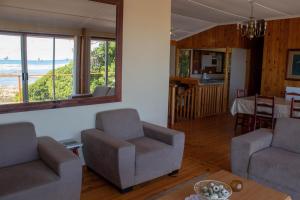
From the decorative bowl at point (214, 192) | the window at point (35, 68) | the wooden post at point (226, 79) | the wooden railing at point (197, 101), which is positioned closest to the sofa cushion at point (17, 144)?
the window at point (35, 68)

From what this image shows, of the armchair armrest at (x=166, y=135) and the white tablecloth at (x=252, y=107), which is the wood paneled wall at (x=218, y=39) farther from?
the armchair armrest at (x=166, y=135)

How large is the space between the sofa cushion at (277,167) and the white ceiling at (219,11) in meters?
3.02

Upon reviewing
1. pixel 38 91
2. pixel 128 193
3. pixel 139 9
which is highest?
pixel 139 9

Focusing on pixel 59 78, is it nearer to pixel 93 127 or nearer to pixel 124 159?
pixel 93 127

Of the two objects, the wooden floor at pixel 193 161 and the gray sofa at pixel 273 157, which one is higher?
the gray sofa at pixel 273 157

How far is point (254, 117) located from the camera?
4867 mm

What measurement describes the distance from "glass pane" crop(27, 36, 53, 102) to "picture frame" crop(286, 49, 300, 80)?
5216 millimetres

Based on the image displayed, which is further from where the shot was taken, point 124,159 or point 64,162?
point 124,159

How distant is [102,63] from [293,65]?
4.62 metres

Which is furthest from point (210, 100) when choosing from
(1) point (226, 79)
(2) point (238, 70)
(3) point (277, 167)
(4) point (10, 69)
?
(4) point (10, 69)

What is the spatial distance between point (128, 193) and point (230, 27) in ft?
18.5

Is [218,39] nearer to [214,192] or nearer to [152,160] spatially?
[152,160]

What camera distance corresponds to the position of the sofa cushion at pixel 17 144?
2.48 metres

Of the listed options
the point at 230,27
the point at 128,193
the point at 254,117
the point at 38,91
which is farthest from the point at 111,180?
the point at 230,27
